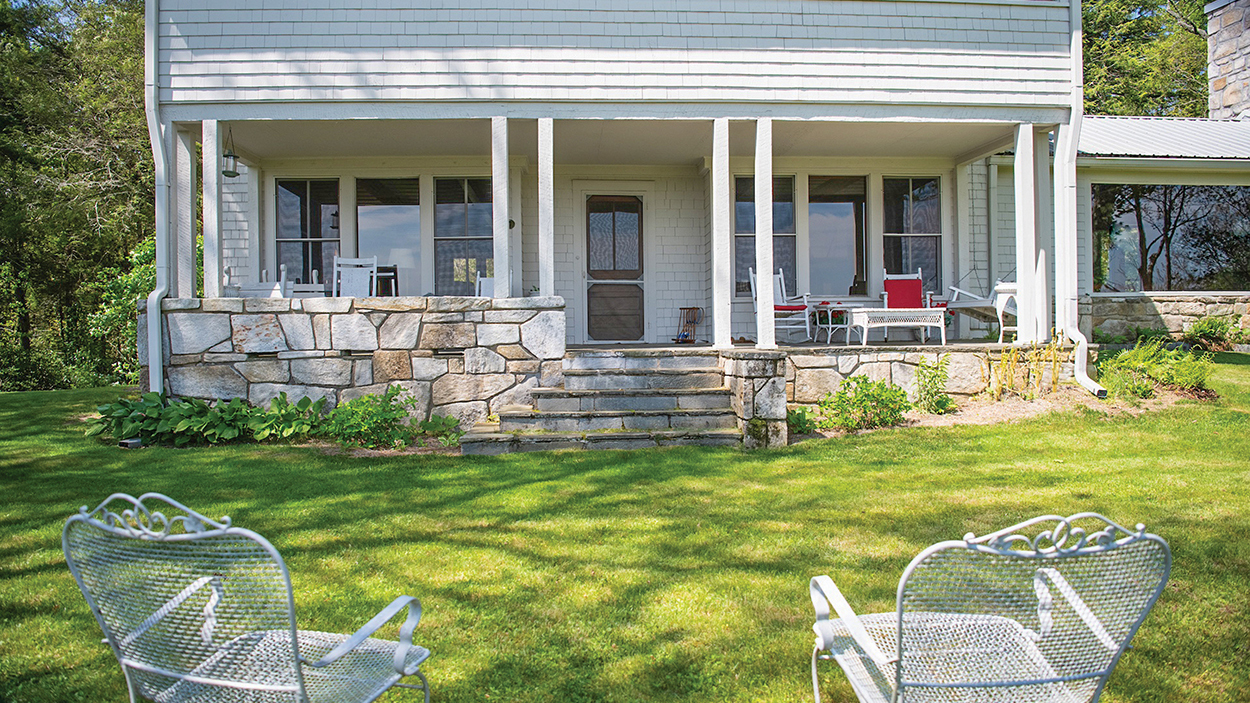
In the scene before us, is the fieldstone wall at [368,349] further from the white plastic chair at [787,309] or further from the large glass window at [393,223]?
the white plastic chair at [787,309]

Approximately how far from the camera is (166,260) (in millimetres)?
7254

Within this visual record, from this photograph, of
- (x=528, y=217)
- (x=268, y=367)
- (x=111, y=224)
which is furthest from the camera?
(x=111, y=224)

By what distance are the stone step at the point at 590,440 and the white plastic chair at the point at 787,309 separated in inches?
88.5

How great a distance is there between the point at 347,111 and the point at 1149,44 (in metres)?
19.4

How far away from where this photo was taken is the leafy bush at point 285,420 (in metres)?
6.64

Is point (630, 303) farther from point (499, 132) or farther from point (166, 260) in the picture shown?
point (166, 260)

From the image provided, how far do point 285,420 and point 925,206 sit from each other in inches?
307

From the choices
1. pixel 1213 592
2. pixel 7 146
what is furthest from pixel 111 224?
pixel 1213 592

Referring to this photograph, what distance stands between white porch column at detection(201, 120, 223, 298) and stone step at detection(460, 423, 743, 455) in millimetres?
3055

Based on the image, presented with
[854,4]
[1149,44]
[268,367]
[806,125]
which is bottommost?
[268,367]

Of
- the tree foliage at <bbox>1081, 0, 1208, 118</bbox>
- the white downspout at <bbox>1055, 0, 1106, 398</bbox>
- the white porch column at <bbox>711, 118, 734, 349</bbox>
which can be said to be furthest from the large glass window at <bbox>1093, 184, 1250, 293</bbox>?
the white porch column at <bbox>711, 118, 734, 349</bbox>

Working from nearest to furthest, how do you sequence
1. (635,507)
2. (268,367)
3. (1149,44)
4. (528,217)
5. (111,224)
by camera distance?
(635,507)
(268,367)
(528,217)
(111,224)
(1149,44)

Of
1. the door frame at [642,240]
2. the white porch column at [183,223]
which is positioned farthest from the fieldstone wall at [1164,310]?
the white porch column at [183,223]

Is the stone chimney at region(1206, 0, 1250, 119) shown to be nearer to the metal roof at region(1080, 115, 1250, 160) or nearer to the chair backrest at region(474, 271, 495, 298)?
the metal roof at region(1080, 115, 1250, 160)
